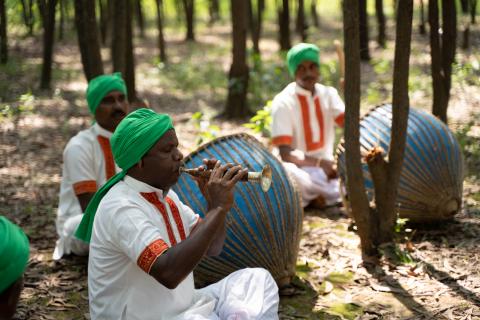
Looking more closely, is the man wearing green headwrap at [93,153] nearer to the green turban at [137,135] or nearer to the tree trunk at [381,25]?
the green turban at [137,135]

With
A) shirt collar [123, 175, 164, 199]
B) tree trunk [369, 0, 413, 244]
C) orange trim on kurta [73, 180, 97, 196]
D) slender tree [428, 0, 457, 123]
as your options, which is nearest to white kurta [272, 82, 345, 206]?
slender tree [428, 0, 457, 123]

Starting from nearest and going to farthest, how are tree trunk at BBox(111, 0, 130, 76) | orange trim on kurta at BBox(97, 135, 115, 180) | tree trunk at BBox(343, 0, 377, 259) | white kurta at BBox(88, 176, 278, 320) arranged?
white kurta at BBox(88, 176, 278, 320) → tree trunk at BBox(343, 0, 377, 259) → orange trim on kurta at BBox(97, 135, 115, 180) → tree trunk at BBox(111, 0, 130, 76)

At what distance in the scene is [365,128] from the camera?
18.0 ft

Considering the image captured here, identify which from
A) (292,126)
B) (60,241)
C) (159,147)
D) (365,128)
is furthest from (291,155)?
(159,147)

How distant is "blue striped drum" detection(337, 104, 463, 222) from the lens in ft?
16.7

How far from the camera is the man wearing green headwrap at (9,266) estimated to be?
214cm

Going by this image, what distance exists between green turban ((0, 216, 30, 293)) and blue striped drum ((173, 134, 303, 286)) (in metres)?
2.08

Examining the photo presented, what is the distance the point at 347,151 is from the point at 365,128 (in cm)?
104

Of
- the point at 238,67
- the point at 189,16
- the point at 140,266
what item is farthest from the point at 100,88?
the point at 189,16

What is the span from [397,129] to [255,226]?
124cm

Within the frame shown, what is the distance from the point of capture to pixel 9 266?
2.15m

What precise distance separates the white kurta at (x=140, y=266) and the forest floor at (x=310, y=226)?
2.94 feet

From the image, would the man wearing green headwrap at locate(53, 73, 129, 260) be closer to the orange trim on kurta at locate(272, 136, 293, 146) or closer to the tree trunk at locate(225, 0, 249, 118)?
the orange trim on kurta at locate(272, 136, 293, 146)

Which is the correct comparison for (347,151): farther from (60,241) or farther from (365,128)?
(60,241)
